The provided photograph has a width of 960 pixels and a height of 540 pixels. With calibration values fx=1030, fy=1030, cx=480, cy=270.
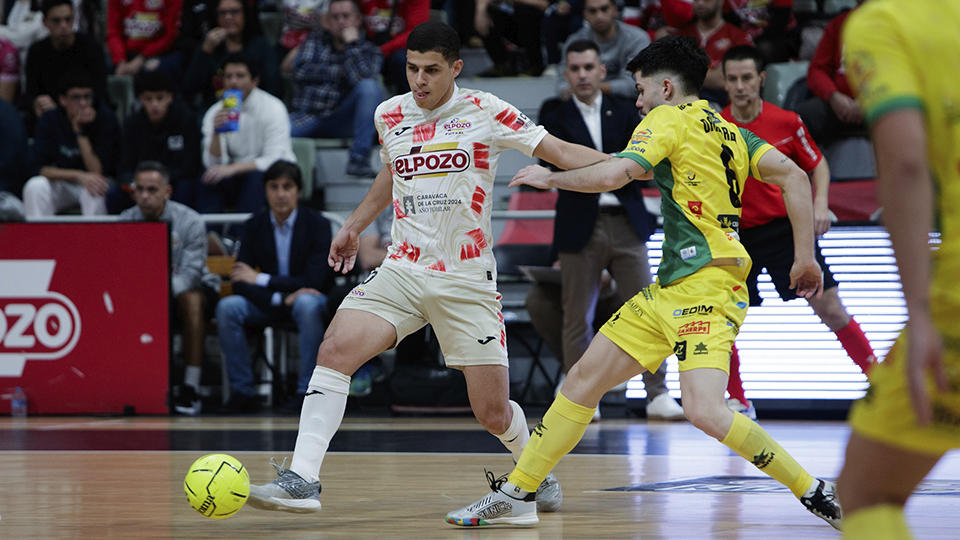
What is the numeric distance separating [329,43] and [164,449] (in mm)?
5331

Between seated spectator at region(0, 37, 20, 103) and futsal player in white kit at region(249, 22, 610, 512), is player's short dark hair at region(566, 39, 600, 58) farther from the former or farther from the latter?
seated spectator at region(0, 37, 20, 103)

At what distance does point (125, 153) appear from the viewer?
33.2ft

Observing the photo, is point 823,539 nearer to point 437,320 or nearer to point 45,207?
point 437,320

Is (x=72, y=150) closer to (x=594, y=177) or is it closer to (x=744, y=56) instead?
(x=744, y=56)

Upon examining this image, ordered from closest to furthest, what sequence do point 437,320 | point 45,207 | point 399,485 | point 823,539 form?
1. point 823,539
2. point 437,320
3. point 399,485
4. point 45,207

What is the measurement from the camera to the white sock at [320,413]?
396 cm

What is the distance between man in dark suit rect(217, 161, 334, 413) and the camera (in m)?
8.57

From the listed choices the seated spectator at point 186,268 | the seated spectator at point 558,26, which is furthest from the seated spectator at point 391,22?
the seated spectator at point 186,268

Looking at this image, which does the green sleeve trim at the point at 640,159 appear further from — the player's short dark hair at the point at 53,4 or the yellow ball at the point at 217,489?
the player's short dark hair at the point at 53,4

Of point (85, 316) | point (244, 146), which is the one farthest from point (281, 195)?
point (85, 316)

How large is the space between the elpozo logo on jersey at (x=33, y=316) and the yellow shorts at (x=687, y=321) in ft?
19.6

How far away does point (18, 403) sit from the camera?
8.49m

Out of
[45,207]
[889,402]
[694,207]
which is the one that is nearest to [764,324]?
[694,207]

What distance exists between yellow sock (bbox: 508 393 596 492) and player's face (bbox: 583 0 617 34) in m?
6.09
